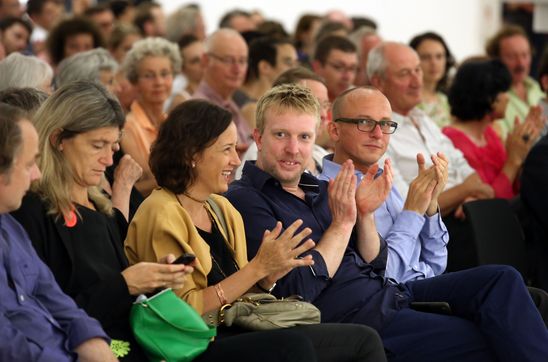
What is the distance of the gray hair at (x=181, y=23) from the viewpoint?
30.9ft

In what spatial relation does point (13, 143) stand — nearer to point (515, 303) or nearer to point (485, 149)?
point (515, 303)

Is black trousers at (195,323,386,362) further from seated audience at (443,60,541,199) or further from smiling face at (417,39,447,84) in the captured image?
smiling face at (417,39,447,84)

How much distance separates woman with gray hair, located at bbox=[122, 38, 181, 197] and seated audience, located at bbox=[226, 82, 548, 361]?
1.48m

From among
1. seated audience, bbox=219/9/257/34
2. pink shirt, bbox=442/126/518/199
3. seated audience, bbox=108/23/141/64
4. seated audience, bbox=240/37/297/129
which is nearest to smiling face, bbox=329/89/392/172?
pink shirt, bbox=442/126/518/199

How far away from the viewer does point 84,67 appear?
552cm

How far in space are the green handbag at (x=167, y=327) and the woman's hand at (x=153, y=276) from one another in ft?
0.16

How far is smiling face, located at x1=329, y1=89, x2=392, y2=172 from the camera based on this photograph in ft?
14.6

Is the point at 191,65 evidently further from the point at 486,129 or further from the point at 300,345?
the point at 300,345

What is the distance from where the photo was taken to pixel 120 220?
3.71m

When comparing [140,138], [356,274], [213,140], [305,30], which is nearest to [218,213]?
[213,140]

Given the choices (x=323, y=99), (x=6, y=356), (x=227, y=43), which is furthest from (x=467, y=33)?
(x=6, y=356)

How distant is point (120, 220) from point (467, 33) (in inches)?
392

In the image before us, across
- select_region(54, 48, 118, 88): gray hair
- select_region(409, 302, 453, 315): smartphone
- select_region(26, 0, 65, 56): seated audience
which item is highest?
select_region(54, 48, 118, 88): gray hair

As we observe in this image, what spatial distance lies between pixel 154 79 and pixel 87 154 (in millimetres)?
2638
